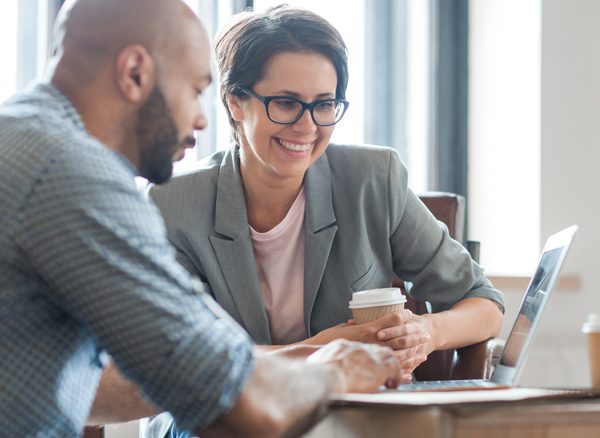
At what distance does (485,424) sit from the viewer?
1017 millimetres

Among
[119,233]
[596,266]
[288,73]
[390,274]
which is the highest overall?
[288,73]

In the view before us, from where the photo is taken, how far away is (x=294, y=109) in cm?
208

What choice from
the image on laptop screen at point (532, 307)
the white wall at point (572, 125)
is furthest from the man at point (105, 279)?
the white wall at point (572, 125)

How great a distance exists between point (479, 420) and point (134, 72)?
59cm

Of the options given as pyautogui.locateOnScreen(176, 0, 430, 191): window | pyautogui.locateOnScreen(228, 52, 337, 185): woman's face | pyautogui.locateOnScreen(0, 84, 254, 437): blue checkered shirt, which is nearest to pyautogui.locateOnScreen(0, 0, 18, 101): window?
pyautogui.locateOnScreen(176, 0, 430, 191): window

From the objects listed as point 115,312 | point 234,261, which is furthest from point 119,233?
point 234,261

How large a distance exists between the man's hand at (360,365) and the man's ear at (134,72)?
42 centimetres

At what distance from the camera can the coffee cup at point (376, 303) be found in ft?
5.73

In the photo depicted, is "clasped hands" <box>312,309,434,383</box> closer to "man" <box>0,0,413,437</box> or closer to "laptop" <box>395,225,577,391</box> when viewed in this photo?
"laptop" <box>395,225,577,391</box>

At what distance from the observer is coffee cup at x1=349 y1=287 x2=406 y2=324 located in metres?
1.75

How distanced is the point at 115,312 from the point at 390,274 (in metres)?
1.25

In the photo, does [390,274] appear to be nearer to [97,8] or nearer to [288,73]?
[288,73]

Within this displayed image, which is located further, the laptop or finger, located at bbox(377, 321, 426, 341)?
finger, located at bbox(377, 321, 426, 341)

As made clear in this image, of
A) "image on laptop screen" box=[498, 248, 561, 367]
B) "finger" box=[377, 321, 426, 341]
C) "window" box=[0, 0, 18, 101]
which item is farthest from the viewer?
"window" box=[0, 0, 18, 101]
